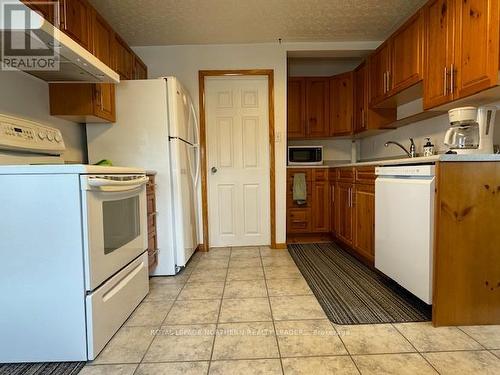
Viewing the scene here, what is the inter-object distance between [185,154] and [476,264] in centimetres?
228

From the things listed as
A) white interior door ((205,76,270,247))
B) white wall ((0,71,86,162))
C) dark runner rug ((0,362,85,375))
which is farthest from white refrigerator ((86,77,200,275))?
dark runner rug ((0,362,85,375))

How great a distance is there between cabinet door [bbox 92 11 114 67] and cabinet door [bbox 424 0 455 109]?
243 cm

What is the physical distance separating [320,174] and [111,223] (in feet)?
8.88

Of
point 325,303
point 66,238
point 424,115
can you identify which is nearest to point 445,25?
point 424,115

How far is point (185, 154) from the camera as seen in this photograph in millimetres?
2748

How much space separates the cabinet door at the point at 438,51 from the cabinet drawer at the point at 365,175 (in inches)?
24.6

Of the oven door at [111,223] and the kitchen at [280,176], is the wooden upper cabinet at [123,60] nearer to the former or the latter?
the kitchen at [280,176]

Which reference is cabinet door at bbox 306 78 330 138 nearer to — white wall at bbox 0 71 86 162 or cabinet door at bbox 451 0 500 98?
cabinet door at bbox 451 0 500 98

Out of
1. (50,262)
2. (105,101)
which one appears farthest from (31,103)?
(50,262)

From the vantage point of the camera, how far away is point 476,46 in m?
1.75

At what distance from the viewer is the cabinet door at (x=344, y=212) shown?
9.75ft

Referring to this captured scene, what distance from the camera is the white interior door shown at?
11.1 ft

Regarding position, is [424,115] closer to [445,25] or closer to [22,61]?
[445,25]

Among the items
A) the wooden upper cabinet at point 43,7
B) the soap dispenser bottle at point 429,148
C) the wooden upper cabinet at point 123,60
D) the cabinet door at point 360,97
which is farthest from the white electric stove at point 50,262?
the cabinet door at point 360,97
